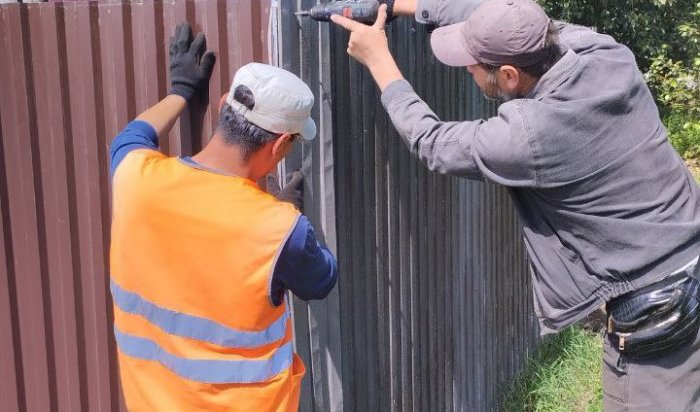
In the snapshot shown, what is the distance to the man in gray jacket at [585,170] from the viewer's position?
257 centimetres

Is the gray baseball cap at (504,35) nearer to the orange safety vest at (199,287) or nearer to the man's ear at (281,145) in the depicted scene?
the man's ear at (281,145)

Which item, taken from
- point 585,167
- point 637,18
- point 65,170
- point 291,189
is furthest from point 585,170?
point 637,18

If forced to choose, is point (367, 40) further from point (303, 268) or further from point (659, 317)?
point (659, 317)

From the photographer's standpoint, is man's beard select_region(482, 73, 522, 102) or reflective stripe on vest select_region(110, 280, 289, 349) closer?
reflective stripe on vest select_region(110, 280, 289, 349)

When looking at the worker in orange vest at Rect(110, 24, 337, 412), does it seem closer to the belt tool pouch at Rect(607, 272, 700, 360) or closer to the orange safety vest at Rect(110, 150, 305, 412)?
the orange safety vest at Rect(110, 150, 305, 412)

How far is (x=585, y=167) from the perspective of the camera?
2.60 meters

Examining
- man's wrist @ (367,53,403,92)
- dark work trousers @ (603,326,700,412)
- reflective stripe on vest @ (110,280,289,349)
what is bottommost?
dark work trousers @ (603,326,700,412)

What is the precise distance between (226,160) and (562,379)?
12.7 ft

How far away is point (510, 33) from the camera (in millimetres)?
2543

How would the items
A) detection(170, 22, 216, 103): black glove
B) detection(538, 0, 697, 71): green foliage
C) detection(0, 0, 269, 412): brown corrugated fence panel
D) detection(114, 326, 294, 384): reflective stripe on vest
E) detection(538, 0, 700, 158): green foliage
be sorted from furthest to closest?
detection(538, 0, 697, 71): green foliage → detection(538, 0, 700, 158): green foliage → detection(0, 0, 269, 412): brown corrugated fence panel → detection(170, 22, 216, 103): black glove → detection(114, 326, 294, 384): reflective stripe on vest

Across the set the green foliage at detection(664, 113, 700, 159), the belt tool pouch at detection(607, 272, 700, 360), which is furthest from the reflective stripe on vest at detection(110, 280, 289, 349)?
the green foliage at detection(664, 113, 700, 159)

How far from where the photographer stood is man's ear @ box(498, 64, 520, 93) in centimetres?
264

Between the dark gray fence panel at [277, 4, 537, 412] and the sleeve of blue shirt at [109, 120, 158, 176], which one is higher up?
the sleeve of blue shirt at [109, 120, 158, 176]

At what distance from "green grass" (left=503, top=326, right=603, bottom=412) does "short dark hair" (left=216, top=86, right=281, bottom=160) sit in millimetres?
3333
